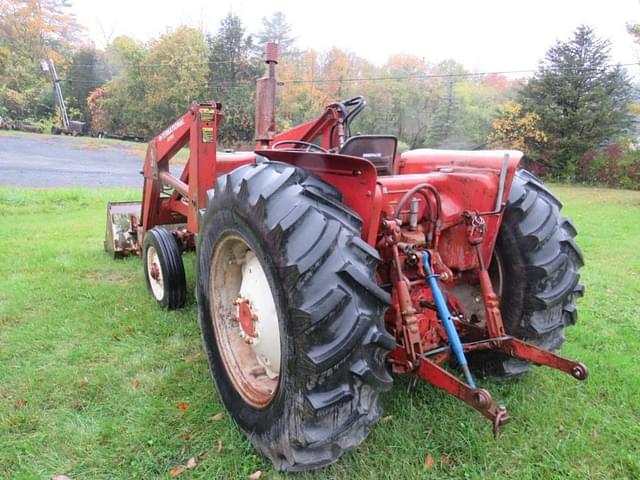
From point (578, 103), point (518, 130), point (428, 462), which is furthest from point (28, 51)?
point (428, 462)

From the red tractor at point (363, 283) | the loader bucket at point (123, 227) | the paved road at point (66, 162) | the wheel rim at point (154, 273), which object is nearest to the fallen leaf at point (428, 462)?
the red tractor at point (363, 283)

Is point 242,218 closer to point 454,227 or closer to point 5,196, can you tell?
point 454,227

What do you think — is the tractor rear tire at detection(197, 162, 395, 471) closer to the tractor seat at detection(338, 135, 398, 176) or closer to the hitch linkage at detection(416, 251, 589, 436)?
the hitch linkage at detection(416, 251, 589, 436)

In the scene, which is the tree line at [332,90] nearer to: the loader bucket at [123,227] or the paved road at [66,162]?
the paved road at [66,162]

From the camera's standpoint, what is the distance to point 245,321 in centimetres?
240

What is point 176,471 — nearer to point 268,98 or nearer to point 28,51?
point 268,98

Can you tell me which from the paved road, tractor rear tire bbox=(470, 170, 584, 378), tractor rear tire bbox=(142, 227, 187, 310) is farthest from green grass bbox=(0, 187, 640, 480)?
the paved road

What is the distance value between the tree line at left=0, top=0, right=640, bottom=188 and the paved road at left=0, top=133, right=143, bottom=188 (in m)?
6.98

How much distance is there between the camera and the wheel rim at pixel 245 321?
229 cm

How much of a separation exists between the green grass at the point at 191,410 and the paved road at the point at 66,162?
38.2ft

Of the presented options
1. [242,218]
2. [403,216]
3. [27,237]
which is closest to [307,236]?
[242,218]

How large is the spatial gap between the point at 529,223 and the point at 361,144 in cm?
96

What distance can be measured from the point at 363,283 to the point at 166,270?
256 centimetres

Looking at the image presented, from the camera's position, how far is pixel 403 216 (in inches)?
92.5
